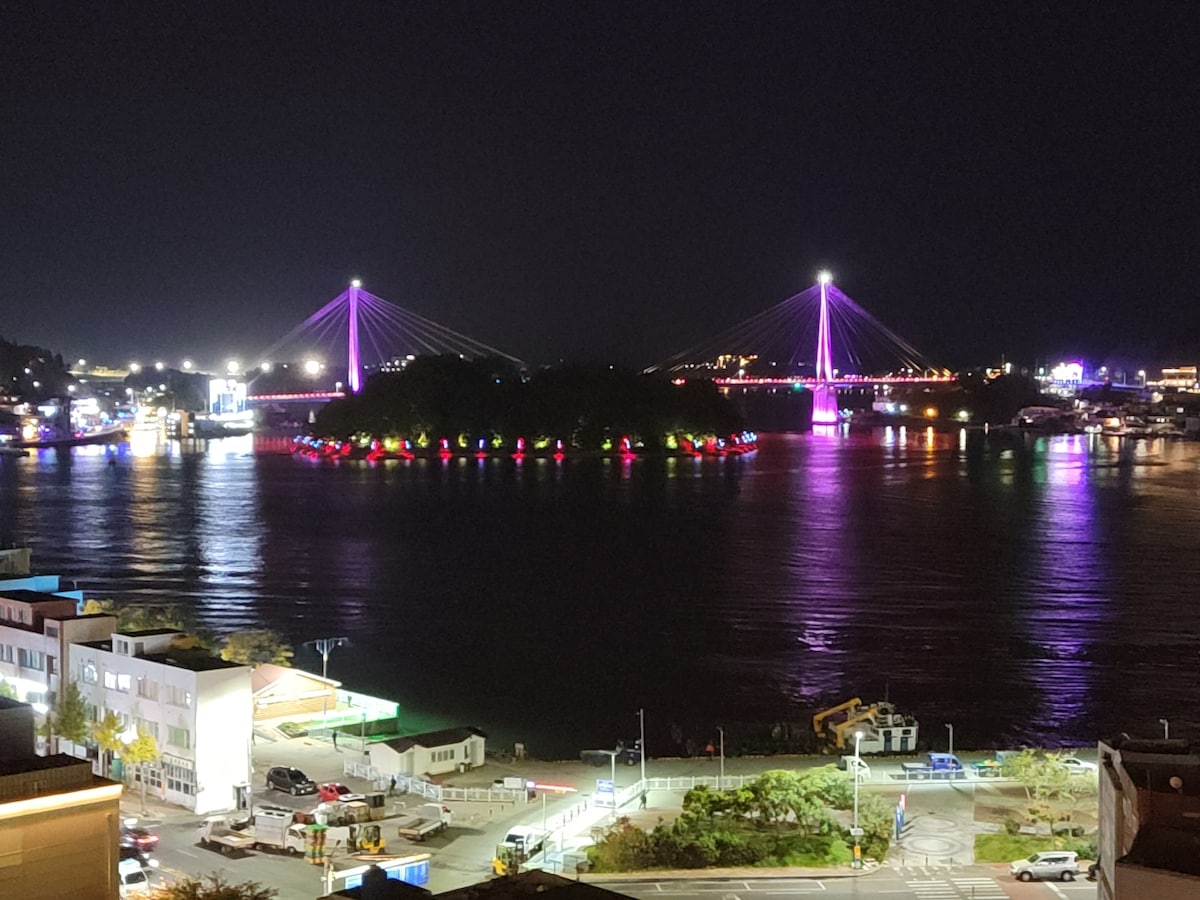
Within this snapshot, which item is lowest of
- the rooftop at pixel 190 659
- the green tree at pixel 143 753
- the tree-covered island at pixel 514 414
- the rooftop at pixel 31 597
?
the green tree at pixel 143 753

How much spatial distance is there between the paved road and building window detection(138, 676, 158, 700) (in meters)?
1.17

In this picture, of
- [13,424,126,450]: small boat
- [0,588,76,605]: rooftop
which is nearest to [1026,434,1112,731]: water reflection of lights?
[0,588,76,605]: rooftop

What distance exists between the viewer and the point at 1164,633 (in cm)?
551

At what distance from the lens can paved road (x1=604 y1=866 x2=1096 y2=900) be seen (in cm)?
222

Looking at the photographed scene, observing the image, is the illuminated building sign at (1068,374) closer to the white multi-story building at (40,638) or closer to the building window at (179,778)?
the white multi-story building at (40,638)

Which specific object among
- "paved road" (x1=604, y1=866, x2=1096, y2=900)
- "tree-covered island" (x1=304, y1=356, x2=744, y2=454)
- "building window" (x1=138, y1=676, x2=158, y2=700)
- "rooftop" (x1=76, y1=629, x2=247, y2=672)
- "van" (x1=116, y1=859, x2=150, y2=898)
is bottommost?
"paved road" (x1=604, y1=866, x2=1096, y2=900)

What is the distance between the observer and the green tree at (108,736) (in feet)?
9.30

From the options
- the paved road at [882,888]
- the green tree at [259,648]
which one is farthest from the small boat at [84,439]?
the paved road at [882,888]

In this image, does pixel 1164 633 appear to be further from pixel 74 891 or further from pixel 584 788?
pixel 74 891

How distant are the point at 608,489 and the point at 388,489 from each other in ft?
6.67

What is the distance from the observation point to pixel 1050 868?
2.28 m

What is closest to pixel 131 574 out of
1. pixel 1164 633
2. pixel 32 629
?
pixel 32 629

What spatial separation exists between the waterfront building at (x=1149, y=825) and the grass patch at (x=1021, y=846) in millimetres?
709

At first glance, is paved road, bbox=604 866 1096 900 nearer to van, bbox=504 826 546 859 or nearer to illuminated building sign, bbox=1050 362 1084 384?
van, bbox=504 826 546 859
